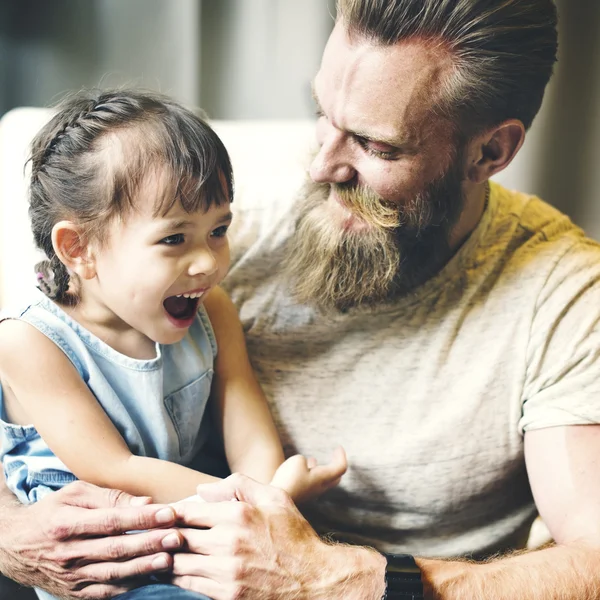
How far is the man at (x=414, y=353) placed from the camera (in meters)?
1.10

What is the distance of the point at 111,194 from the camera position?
109 centimetres

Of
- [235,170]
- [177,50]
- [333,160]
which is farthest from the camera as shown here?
[177,50]

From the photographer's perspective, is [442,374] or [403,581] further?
[442,374]

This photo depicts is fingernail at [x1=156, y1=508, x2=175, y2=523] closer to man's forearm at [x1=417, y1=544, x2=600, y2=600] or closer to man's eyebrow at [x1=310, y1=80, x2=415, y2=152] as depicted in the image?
man's forearm at [x1=417, y1=544, x2=600, y2=600]

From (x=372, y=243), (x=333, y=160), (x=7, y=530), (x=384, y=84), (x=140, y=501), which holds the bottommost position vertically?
(x=7, y=530)

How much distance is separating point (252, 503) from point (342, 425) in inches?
11.4

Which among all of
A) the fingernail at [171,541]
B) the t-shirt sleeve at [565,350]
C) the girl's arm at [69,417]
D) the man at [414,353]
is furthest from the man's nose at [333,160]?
the fingernail at [171,541]

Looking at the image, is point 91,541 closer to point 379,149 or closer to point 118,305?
point 118,305

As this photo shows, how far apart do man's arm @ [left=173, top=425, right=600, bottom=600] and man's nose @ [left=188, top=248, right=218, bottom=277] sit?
303mm

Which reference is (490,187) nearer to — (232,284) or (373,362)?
(373,362)

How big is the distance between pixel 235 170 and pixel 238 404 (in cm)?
51

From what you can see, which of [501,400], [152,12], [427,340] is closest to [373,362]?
[427,340]

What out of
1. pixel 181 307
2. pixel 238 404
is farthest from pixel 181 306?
pixel 238 404

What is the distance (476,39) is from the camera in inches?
47.0
